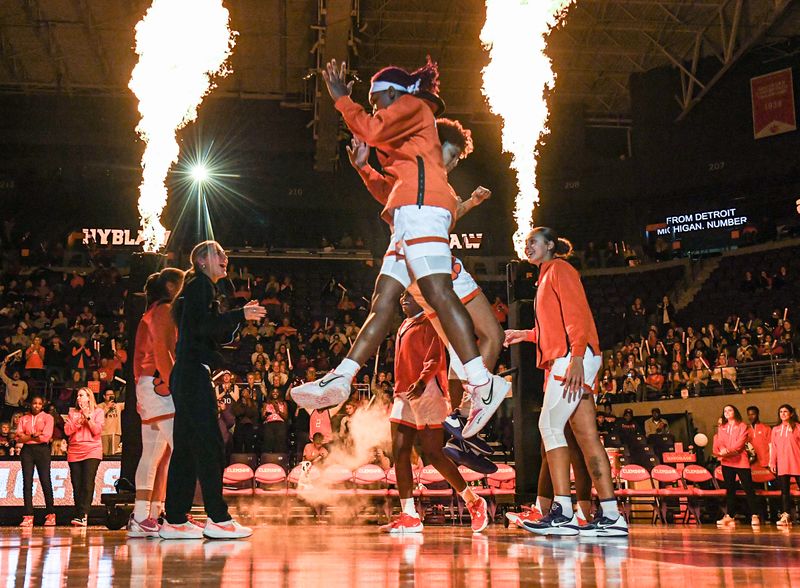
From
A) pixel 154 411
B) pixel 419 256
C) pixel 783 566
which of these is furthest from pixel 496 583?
pixel 154 411

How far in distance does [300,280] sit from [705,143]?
12694 mm

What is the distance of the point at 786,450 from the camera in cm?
1121

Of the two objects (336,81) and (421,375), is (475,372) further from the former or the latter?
(421,375)

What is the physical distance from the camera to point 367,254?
2436cm

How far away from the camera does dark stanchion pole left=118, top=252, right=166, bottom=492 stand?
699 centimetres

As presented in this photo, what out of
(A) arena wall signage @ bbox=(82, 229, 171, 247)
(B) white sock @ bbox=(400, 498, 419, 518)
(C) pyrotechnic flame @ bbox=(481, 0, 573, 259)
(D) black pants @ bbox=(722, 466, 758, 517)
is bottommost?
(D) black pants @ bbox=(722, 466, 758, 517)

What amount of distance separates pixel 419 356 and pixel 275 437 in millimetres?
7637

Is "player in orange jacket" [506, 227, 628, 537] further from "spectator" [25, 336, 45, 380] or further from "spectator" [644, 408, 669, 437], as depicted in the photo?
"spectator" [25, 336, 45, 380]

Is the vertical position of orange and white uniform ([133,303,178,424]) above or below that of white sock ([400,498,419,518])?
above

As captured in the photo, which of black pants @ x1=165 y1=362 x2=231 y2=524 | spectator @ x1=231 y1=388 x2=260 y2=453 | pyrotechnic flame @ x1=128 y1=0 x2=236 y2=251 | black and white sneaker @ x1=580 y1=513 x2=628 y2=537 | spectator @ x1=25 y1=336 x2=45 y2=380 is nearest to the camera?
black pants @ x1=165 y1=362 x2=231 y2=524

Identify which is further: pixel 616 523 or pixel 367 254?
pixel 367 254

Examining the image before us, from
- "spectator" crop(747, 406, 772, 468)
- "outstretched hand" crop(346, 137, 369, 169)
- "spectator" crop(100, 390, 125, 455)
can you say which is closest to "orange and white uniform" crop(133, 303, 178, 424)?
"outstretched hand" crop(346, 137, 369, 169)

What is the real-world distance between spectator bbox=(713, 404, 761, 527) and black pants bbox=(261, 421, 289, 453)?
6.40 m

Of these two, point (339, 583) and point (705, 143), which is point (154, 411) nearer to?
point (339, 583)
